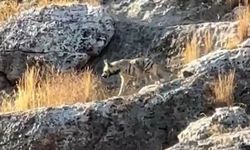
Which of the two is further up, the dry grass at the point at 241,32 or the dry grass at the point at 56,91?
the dry grass at the point at 241,32

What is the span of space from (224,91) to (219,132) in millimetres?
1456

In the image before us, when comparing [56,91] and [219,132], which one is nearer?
[219,132]

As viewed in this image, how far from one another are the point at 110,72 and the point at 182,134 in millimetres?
4117

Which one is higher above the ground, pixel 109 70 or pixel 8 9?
pixel 8 9

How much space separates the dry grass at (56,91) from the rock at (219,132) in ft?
9.07

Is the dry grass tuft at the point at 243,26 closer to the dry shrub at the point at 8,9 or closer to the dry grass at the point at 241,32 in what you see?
the dry grass at the point at 241,32

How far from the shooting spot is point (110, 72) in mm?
12164

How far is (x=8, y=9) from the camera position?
15828mm

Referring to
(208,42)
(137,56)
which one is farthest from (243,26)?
(137,56)

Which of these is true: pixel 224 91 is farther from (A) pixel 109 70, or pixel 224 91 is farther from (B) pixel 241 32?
(A) pixel 109 70

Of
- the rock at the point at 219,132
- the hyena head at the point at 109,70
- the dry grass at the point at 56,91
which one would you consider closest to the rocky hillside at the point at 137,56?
the rock at the point at 219,132

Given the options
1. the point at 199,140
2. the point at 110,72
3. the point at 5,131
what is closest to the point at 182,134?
the point at 199,140

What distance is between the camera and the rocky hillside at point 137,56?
8.83 meters

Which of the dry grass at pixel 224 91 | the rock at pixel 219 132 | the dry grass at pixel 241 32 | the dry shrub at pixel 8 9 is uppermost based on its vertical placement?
the dry shrub at pixel 8 9
